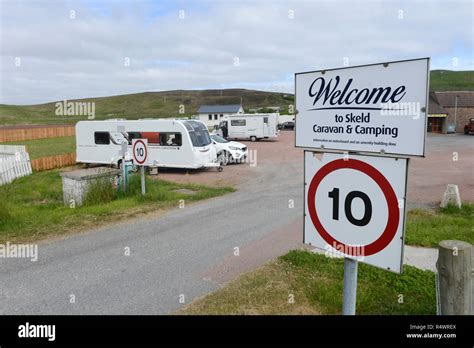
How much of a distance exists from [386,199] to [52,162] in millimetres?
20314

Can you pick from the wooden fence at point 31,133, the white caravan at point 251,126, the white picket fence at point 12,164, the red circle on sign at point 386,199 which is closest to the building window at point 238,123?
the white caravan at point 251,126

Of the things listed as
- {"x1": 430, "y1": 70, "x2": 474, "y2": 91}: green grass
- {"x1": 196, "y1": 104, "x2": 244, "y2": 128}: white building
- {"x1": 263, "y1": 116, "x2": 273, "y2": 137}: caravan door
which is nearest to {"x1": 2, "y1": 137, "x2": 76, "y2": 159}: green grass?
{"x1": 263, "y1": 116, "x2": 273, "y2": 137}: caravan door

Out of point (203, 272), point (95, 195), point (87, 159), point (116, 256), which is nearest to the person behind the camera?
point (203, 272)

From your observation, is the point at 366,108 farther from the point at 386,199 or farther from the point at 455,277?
the point at 455,277

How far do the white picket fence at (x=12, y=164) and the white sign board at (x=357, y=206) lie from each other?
1580 centimetres

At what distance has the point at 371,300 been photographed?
4.03m

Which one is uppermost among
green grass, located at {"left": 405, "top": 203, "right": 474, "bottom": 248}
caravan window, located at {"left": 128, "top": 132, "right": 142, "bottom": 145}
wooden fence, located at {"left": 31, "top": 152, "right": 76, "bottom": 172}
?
caravan window, located at {"left": 128, "top": 132, "right": 142, "bottom": 145}

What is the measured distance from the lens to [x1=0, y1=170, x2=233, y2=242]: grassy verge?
23.7ft

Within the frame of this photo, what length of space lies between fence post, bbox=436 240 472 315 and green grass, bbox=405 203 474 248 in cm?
334

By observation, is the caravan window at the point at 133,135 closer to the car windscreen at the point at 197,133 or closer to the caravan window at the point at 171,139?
the caravan window at the point at 171,139

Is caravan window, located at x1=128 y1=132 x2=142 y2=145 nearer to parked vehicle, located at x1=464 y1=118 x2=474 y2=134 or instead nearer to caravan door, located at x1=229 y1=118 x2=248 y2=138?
caravan door, located at x1=229 y1=118 x2=248 y2=138
